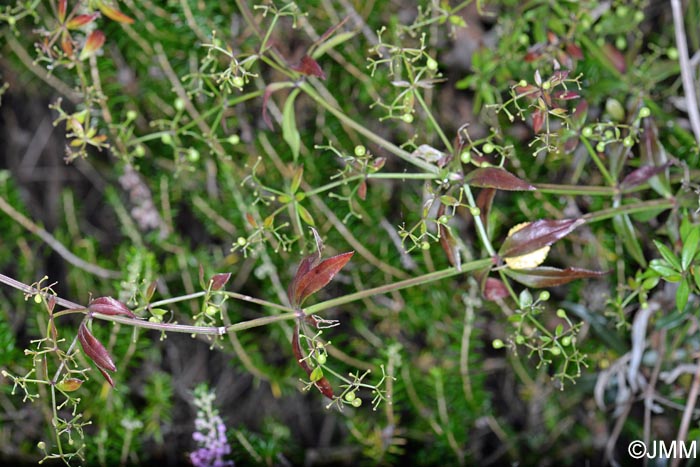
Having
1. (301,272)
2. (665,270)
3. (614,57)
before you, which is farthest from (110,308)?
(614,57)

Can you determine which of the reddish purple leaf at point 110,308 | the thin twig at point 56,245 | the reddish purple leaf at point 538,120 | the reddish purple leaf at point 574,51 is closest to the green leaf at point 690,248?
the reddish purple leaf at point 538,120

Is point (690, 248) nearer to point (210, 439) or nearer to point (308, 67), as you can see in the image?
point (308, 67)

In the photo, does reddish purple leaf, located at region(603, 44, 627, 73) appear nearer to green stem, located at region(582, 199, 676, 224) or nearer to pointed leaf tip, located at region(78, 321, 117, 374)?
green stem, located at region(582, 199, 676, 224)

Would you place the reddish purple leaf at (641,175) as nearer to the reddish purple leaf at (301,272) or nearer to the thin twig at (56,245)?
the reddish purple leaf at (301,272)

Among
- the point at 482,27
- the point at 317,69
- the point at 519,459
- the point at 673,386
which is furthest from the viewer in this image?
the point at 482,27

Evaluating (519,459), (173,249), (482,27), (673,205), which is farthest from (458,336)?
(482,27)

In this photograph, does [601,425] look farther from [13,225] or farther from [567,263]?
[13,225]
